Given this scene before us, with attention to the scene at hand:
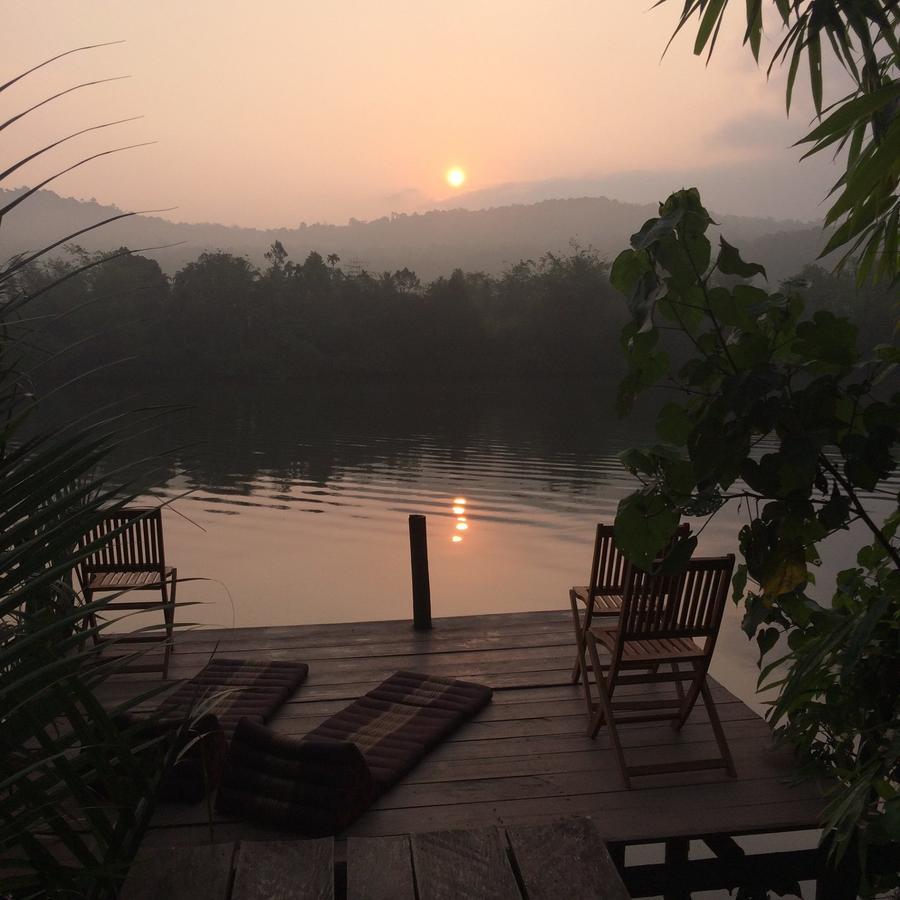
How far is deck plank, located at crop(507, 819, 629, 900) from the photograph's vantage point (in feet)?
5.55

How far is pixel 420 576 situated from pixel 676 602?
2094 millimetres

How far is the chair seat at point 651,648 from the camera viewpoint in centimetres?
395

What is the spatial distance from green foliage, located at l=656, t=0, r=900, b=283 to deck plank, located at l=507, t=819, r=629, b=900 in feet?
4.16

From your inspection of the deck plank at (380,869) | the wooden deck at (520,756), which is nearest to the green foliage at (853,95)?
the deck plank at (380,869)

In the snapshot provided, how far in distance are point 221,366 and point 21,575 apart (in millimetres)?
52354

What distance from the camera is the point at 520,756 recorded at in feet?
12.8

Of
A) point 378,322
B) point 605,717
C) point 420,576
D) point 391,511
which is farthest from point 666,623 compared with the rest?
point 378,322

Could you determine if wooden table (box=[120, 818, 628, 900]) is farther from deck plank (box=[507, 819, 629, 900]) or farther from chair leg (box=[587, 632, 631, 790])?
chair leg (box=[587, 632, 631, 790])

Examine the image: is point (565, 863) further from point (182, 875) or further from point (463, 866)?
point (182, 875)

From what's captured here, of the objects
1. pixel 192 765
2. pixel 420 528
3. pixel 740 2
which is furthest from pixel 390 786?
pixel 740 2

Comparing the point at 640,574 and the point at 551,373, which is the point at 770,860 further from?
the point at 551,373

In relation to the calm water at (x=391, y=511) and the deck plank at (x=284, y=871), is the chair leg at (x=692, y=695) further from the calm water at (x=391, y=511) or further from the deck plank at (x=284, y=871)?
the deck plank at (x=284, y=871)

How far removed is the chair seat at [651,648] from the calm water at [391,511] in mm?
1784

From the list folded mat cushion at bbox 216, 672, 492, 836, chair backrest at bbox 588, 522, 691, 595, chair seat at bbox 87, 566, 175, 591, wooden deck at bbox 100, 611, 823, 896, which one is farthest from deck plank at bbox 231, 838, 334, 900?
chair seat at bbox 87, 566, 175, 591
